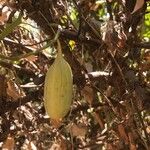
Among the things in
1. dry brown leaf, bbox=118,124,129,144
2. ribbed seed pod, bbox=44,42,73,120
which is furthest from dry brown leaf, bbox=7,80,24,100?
ribbed seed pod, bbox=44,42,73,120

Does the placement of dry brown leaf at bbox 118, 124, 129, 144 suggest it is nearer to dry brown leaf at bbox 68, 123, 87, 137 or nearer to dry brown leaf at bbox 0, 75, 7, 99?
dry brown leaf at bbox 68, 123, 87, 137

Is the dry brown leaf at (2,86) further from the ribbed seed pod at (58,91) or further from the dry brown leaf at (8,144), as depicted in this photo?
the ribbed seed pod at (58,91)

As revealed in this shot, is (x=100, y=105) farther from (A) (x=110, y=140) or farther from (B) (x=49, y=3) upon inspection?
(B) (x=49, y=3)

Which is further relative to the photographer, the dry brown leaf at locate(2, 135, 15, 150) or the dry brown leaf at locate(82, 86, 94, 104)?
the dry brown leaf at locate(2, 135, 15, 150)

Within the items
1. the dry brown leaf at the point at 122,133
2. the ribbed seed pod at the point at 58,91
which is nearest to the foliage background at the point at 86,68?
the dry brown leaf at the point at 122,133

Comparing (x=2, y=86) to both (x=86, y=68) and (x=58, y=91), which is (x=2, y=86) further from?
(x=58, y=91)

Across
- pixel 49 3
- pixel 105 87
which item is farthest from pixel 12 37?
pixel 105 87

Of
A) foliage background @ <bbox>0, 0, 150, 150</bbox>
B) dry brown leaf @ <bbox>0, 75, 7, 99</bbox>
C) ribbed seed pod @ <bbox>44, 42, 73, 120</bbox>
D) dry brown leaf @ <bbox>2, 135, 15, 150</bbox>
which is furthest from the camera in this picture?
dry brown leaf @ <bbox>2, 135, 15, 150</bbox>

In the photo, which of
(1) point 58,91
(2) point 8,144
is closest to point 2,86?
(2) point 8,144
